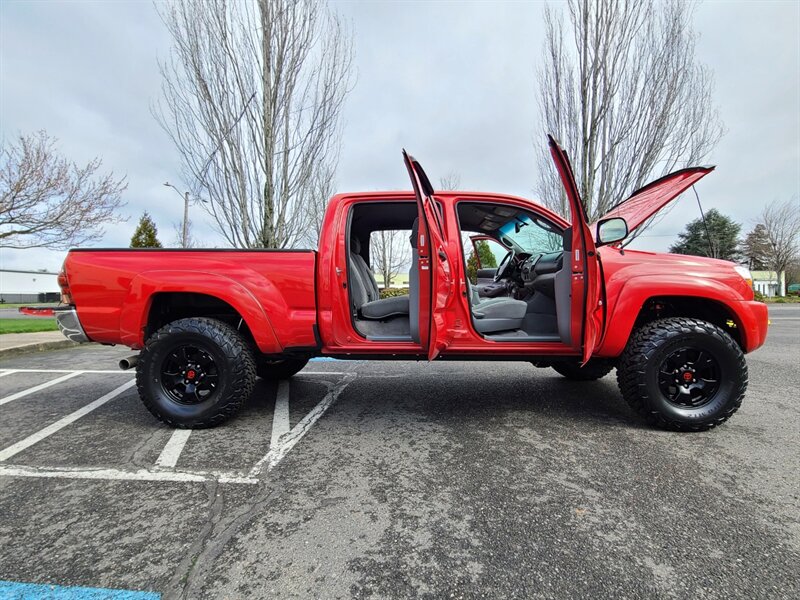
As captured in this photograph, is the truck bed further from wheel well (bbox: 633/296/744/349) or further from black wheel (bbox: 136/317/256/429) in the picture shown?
wheel well (bbox: 633/296/744/349)

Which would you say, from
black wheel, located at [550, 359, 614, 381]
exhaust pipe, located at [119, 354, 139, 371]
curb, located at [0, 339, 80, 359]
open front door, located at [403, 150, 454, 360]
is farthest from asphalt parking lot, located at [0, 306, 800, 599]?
curb, located at [0, 339, 80, 359]

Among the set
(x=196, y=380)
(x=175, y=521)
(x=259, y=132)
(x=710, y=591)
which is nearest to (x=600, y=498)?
(x=710, y=591)

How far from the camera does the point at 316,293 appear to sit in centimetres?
311

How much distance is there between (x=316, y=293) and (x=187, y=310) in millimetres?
1286

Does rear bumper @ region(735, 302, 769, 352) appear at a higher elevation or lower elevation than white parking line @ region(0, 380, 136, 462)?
higher

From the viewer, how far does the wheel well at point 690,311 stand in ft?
10.4

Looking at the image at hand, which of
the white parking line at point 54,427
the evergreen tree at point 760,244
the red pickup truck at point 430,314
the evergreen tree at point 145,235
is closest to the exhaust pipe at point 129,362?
the red pickup truck at point 430,314

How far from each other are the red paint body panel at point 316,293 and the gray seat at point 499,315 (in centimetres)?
25

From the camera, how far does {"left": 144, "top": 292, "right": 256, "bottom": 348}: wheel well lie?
324 centimetres

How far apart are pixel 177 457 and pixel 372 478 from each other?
52.9 inches

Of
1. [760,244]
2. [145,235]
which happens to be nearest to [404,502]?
[145,235]

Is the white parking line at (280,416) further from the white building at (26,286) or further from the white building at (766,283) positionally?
the white building at (766,283)

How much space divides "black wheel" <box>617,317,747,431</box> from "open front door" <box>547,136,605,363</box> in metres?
0.36

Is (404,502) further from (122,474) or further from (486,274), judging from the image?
(486,274)
